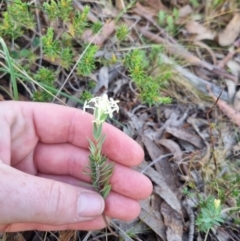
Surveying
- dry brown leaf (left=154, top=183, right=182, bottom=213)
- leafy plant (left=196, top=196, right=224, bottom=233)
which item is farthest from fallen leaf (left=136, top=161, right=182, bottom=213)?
leafy plant (left=196, top=196, right=224, bottom=233)

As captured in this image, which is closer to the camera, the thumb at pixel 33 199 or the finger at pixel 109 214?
the thumb at pixel 33 199

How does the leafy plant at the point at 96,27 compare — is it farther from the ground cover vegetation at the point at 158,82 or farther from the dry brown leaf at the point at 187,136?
the dry brown leaf at the point at 187,136

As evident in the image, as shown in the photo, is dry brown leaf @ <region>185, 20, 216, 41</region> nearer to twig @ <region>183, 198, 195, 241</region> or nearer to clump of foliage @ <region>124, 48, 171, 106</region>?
clump of foliage @ <region>124, 48, 171, 106</region>

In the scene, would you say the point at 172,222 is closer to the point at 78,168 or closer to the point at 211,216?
the point at 211,216

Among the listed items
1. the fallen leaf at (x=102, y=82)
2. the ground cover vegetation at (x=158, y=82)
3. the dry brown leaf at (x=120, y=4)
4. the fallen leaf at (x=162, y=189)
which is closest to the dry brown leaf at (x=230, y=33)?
the ground cover vegetation at (x=158, y=82)

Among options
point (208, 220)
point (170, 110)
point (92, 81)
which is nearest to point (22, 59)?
point (92, 81)

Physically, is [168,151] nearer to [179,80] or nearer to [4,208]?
[179,80]

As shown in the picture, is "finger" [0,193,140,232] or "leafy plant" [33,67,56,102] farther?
"leafy plant" [33,67,56,102]
